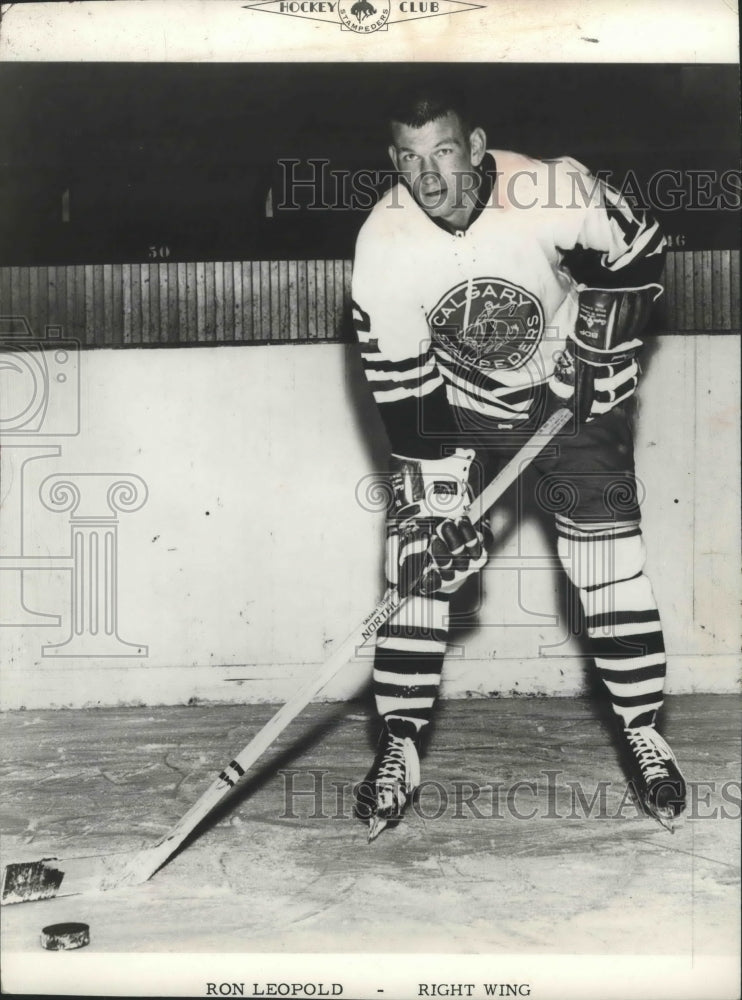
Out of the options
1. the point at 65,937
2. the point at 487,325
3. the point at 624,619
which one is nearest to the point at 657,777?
the point at 624,619

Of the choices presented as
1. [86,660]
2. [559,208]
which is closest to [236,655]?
[86,660]

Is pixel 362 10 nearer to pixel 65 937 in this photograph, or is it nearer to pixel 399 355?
pixel 399 355

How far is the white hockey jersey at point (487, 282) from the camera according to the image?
9.73 ft

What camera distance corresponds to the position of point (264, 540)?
3637 mm

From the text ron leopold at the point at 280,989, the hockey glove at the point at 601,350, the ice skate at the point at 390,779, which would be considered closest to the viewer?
the text ron leopold at the point at 280,989

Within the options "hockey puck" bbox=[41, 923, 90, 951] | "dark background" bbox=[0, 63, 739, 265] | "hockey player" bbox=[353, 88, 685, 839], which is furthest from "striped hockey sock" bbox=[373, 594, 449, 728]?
"dark background" bbox=[0, 63, 739, 265]

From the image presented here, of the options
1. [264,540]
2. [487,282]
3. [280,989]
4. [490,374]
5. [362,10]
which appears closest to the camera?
[280,989]

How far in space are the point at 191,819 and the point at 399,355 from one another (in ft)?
5.08

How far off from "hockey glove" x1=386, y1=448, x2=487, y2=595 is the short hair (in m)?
1.03

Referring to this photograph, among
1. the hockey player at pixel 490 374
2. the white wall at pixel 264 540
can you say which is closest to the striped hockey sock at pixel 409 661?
the hockey player at pixel 490 374

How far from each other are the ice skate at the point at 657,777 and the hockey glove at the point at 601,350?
1.02 metres

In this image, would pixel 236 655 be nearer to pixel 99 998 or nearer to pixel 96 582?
pixel 96 582

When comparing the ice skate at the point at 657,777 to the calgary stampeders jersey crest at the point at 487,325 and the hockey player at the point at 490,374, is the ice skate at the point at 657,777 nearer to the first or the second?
the hockey player at the point at 490,374

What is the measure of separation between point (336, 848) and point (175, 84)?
2.39 m
